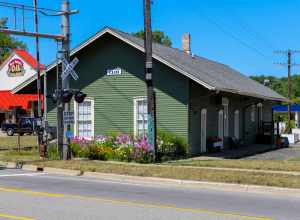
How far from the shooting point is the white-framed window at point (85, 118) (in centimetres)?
2741

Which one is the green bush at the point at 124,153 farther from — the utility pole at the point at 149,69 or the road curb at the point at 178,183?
the road curb at the point at 178,183

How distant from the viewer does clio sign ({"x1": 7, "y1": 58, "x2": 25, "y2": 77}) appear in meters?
67.4

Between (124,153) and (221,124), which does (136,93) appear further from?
(221,124)

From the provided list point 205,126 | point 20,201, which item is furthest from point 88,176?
point 205,126

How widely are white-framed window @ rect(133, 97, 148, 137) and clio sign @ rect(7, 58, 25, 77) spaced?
1737 inches

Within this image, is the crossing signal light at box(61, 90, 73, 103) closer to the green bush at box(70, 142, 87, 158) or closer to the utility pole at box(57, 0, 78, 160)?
the utility pole at box(57, 0, 78, 160)

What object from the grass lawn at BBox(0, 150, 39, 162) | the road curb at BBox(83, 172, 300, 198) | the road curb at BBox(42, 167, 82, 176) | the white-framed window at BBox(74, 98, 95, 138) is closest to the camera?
the road curb at BBox(83, 172, 300, 198)

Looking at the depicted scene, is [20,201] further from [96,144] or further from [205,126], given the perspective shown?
[205,126]

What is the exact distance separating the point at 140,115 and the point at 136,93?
106 cm

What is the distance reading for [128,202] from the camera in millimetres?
11406

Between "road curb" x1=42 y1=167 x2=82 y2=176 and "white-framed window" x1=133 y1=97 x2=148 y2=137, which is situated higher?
"white-framed window" x1=133 y1=97 x2=148 y2=137

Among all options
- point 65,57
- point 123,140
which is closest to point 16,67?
point 123,140

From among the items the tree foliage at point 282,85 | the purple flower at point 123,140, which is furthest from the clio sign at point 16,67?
the tree foliage at point 282,85

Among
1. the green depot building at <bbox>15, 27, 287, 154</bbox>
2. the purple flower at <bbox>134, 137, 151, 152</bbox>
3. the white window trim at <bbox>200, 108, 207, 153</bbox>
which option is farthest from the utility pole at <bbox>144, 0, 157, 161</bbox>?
the white window trim at <bbox>200, 108, 207, 153</bbox>
